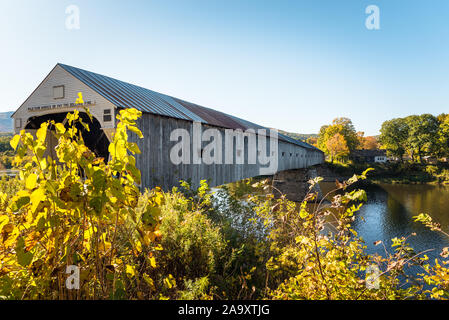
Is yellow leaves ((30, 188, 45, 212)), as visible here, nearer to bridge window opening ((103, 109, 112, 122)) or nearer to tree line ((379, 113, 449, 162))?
bridge window opening ((103, 109, 112, 122))

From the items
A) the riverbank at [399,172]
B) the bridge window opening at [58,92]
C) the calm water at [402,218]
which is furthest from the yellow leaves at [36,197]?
the riverbank at [399,172]

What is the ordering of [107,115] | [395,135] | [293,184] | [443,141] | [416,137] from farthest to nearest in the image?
[395,135] < [416,137] < [443,141] < [293,184] < [107,115]

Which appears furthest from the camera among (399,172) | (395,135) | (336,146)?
(336,146)

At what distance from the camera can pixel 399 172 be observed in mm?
36406

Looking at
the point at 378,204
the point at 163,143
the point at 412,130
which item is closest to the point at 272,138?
the point at 163,143

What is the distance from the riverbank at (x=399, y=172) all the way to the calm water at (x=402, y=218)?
9.75 metres

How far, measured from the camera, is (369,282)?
5.68 feet

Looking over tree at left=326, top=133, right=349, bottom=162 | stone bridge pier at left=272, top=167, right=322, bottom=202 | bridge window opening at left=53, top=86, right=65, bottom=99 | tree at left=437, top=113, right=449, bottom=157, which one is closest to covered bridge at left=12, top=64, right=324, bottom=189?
bridge window opening at left=53, top=86, right=65, bottom=99

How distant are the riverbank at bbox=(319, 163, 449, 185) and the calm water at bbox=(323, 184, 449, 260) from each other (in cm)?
A: 975

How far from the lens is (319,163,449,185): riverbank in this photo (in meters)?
33.6

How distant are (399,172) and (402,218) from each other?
25.1 meters

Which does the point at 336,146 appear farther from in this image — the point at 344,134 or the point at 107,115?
the point at 107,115

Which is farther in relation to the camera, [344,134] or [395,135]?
[344,134]

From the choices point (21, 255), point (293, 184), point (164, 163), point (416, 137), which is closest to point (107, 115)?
point (164, 163)
